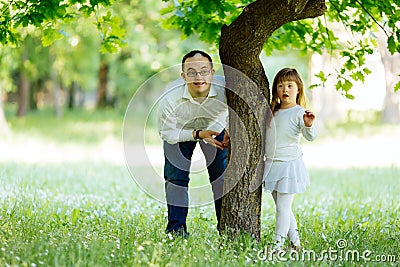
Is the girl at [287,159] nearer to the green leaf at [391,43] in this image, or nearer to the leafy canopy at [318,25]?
the leafy canopy at [318,25]

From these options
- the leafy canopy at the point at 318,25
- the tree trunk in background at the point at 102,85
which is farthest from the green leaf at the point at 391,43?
the tree trunk in background at the point at 102,85

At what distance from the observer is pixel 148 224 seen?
5754mm

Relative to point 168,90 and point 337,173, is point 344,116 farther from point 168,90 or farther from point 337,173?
point 168,90

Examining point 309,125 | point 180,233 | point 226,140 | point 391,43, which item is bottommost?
point 180,233

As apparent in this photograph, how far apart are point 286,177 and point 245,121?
1.95 ft

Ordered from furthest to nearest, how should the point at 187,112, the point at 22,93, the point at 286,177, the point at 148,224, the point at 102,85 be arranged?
the point at 102,85, the point at 22,93, the point at 148,224, the point at 187,112, the point at 286,177

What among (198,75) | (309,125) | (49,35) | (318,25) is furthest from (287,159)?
(49,35)

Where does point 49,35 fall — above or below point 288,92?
above

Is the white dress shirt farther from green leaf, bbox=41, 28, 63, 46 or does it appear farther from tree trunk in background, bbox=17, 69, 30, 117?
tree trunk in background, bbox=17, 69, 30, 117

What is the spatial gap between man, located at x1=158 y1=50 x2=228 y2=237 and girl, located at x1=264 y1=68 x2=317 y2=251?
478mm

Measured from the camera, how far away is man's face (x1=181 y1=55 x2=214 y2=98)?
511 cm

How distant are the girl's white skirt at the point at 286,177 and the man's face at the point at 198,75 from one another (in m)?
0.88

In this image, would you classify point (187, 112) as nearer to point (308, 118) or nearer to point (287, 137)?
point (287, 137)

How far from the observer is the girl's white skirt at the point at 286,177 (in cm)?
502
